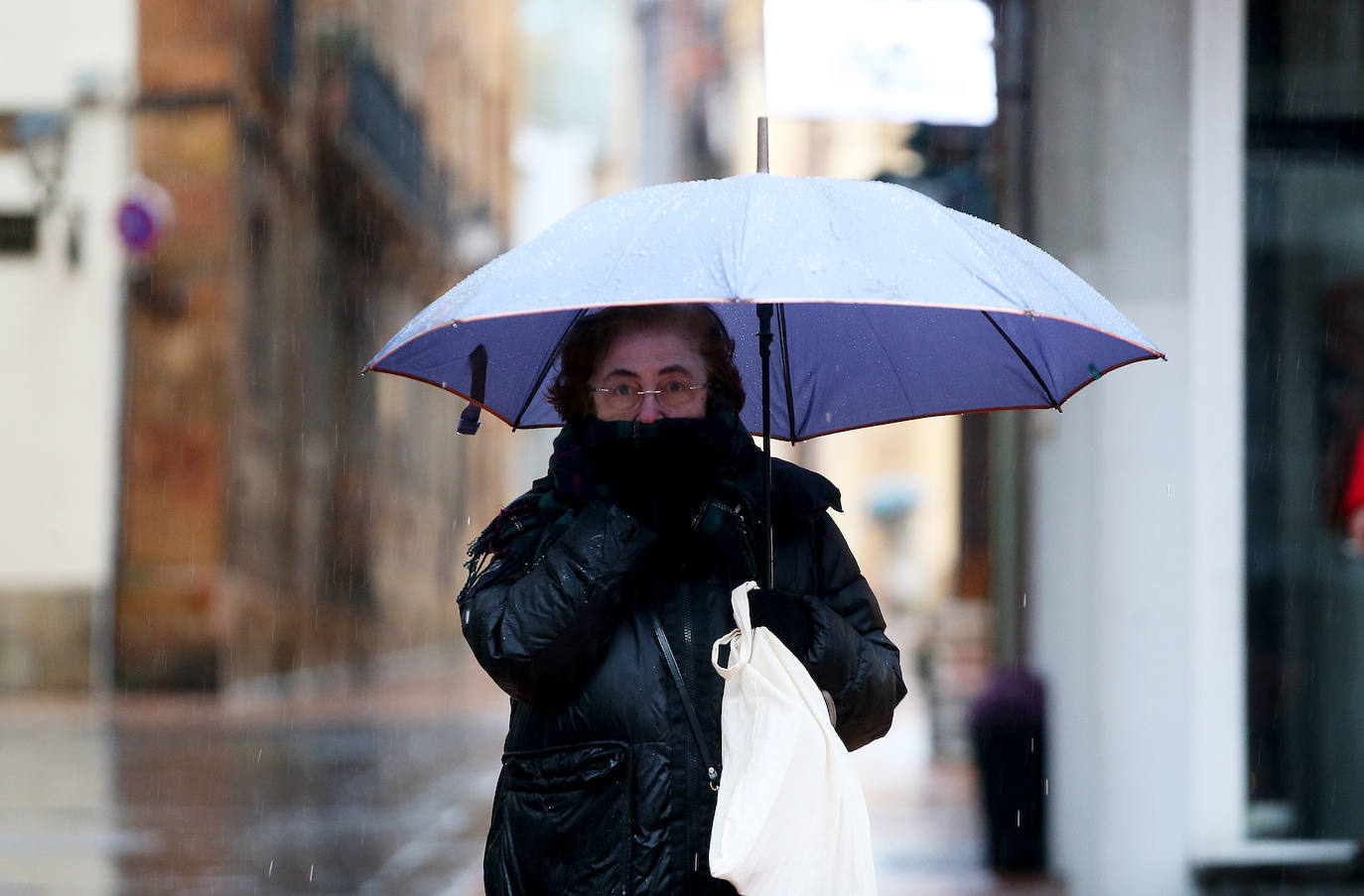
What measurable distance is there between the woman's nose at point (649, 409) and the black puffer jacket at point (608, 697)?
16 centimetres

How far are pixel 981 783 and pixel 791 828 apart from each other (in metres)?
5.10

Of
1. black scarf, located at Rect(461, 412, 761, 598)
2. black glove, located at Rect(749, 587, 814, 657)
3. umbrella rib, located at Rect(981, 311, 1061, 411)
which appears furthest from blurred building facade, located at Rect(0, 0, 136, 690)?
black glove, located at Rect(749, 587, 814, 657)

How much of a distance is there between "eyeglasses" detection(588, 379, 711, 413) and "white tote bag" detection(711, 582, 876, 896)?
0.33 m

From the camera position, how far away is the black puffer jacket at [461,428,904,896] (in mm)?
2703

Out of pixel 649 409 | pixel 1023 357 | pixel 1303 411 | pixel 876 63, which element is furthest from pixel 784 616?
pixel 876 63

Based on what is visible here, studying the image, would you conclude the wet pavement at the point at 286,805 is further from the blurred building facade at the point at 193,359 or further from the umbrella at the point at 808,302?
the umbrella at the point at 808,302

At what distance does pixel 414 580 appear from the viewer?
A: 26.1 m

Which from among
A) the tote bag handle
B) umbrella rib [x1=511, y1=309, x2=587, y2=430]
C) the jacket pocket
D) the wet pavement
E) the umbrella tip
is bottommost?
the wet pavement

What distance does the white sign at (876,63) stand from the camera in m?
7.36

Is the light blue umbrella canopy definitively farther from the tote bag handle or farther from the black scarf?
the tote bag handle

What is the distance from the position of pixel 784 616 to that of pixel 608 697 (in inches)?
11.5

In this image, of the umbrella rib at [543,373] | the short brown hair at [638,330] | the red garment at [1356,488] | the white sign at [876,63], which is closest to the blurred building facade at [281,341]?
the white sign at [876,63]

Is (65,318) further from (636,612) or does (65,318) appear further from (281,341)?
(636,612)

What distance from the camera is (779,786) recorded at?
8.68 feet
